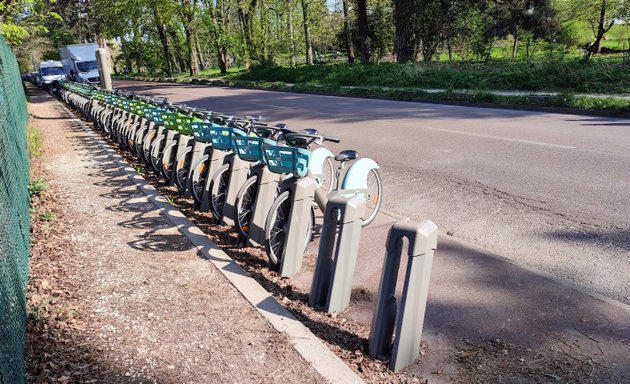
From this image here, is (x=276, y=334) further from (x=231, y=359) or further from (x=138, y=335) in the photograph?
(x=138, y=335)

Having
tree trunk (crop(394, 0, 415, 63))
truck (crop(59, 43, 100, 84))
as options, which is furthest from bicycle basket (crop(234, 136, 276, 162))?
truck (crop(59, 43, 100, 84))

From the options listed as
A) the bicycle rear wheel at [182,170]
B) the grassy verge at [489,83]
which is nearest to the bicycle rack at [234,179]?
the bicycle rear wheel at [182,170]

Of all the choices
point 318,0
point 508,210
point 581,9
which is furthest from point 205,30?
point 508,210

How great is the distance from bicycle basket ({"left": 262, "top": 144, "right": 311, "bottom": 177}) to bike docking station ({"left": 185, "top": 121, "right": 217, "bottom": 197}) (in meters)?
1.50

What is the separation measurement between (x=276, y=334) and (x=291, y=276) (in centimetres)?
99

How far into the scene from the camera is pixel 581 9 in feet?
126

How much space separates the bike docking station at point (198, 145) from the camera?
5.58 m

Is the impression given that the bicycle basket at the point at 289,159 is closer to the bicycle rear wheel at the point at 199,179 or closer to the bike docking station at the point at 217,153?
the bike docking station at the point at 217,153

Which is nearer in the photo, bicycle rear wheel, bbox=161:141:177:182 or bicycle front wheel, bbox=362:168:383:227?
bicycle front wheel, bbox=362:168:383:227

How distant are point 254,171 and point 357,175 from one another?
99 centimetres

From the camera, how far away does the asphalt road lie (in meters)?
4.30

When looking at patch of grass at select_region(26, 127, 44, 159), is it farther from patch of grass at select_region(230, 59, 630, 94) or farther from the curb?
patch of grass at select_region(230, 59, 630, 94)

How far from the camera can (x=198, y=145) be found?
6117mm

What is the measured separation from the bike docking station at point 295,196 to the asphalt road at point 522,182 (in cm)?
174
